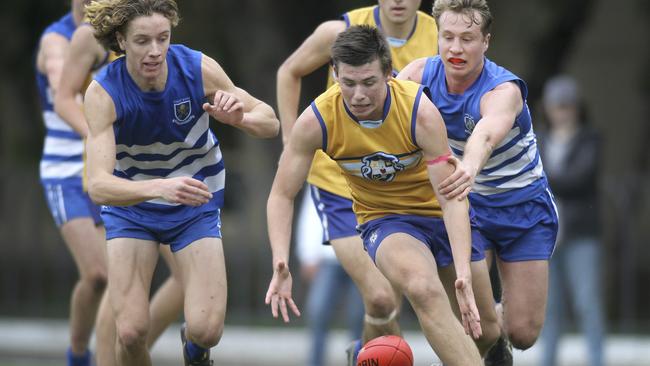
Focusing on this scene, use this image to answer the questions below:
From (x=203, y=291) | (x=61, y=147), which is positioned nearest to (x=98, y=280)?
(x=61, y=147)

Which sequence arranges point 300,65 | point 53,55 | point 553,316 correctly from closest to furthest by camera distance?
point 300,65 < point 53,55 < point 553,316

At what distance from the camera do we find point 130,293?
7.20 m

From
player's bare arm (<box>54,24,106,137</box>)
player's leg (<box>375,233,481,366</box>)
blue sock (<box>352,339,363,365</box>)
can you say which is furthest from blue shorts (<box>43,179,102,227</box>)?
player's leg (<box>375,233,481,366</box>)

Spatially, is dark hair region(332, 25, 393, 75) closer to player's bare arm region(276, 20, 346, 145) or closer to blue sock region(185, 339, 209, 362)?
player's bare arm region(276, 20, 346, 145)

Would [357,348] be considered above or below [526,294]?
below

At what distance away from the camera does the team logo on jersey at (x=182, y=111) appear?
7258 millimetres

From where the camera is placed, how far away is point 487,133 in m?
6.77

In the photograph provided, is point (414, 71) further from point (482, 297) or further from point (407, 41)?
point (482, 297)

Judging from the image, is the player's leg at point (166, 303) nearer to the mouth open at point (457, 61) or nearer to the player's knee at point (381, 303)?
the player's knee at point (381, 303)

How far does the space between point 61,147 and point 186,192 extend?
291 cm

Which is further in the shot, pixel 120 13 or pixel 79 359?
pixel 79 359

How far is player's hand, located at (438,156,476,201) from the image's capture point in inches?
256

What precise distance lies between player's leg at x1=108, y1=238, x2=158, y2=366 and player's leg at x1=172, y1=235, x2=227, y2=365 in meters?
0.23

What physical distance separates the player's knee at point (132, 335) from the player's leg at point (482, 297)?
1778mm
